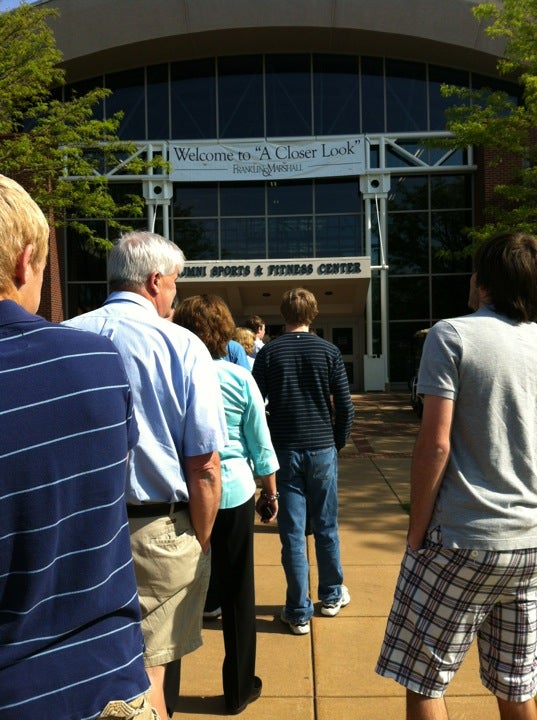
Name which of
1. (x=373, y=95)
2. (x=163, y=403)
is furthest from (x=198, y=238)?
(x=163, y=403)

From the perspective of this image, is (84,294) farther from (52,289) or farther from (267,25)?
(267,25)

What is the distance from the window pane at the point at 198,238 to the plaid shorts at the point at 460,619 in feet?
73.4

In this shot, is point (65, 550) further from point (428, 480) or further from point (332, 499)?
point (332, 499)

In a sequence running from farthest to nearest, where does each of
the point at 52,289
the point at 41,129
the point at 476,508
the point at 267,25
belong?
the point at 267,25
the point at 52,289
the point at 41,129
the point at 476,508

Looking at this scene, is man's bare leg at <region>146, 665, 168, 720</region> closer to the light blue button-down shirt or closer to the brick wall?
the light blue button-down shirt

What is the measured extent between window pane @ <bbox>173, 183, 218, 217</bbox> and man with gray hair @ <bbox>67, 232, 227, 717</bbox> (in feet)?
73.2

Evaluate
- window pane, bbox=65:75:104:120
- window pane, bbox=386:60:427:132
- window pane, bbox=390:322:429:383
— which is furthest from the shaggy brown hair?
window pane, bbox=65:75:104:120

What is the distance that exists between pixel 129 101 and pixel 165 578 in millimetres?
24412

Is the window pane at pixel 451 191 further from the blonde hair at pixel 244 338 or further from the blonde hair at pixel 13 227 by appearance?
the blonde hair at pixel 13 227

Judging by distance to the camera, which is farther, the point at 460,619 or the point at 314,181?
the point at 314,181

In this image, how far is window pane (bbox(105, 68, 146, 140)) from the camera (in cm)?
2403

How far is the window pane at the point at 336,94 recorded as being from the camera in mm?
23844

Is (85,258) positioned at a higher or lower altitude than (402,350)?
higher

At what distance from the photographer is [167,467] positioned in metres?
2.36
